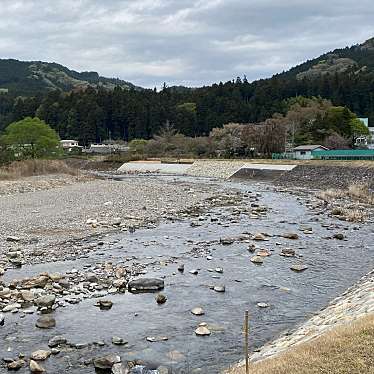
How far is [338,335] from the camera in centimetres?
691

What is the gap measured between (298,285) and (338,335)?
616 cm

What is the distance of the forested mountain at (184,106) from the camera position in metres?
94.1

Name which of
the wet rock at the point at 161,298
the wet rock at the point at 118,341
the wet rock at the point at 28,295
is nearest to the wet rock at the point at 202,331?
the wet rock at the point at 118,341

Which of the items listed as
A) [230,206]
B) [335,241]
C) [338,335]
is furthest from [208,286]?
[230,206]

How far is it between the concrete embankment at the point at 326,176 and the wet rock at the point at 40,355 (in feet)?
106

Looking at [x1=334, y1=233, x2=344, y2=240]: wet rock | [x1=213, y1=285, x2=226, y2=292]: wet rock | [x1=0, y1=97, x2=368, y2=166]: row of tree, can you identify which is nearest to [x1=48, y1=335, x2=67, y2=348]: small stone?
[x1=213, y1=285, x2=226, y2=292]: wet rock

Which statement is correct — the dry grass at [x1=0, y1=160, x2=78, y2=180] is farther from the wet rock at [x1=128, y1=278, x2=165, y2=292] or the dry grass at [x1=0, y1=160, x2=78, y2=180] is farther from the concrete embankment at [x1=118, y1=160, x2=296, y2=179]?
the wet rock at [x1=128, y1=278, x2=165, y2=292]

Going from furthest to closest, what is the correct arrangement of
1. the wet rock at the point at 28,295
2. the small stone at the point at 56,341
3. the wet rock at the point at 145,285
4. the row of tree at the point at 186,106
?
the row of tree at the point at 186,106
the wet rock at the point at 145,285
the wet rock at the point at 28,295
the small stone at the point at 56,341

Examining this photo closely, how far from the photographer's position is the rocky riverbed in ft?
29.1

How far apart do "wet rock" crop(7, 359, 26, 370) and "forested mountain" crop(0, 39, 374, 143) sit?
8437cm

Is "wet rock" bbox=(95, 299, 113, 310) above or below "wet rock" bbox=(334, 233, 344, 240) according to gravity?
above

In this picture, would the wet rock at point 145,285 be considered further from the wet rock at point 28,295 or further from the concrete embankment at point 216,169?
the concrete embankment at point 216,169

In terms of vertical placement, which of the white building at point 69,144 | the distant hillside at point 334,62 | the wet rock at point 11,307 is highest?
the distant hillside at point 334,62

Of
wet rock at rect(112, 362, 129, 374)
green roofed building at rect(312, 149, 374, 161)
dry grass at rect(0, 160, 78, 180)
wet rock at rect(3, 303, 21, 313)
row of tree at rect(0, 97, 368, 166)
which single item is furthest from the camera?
row of tree at rect(0, 97, 368, 166)
